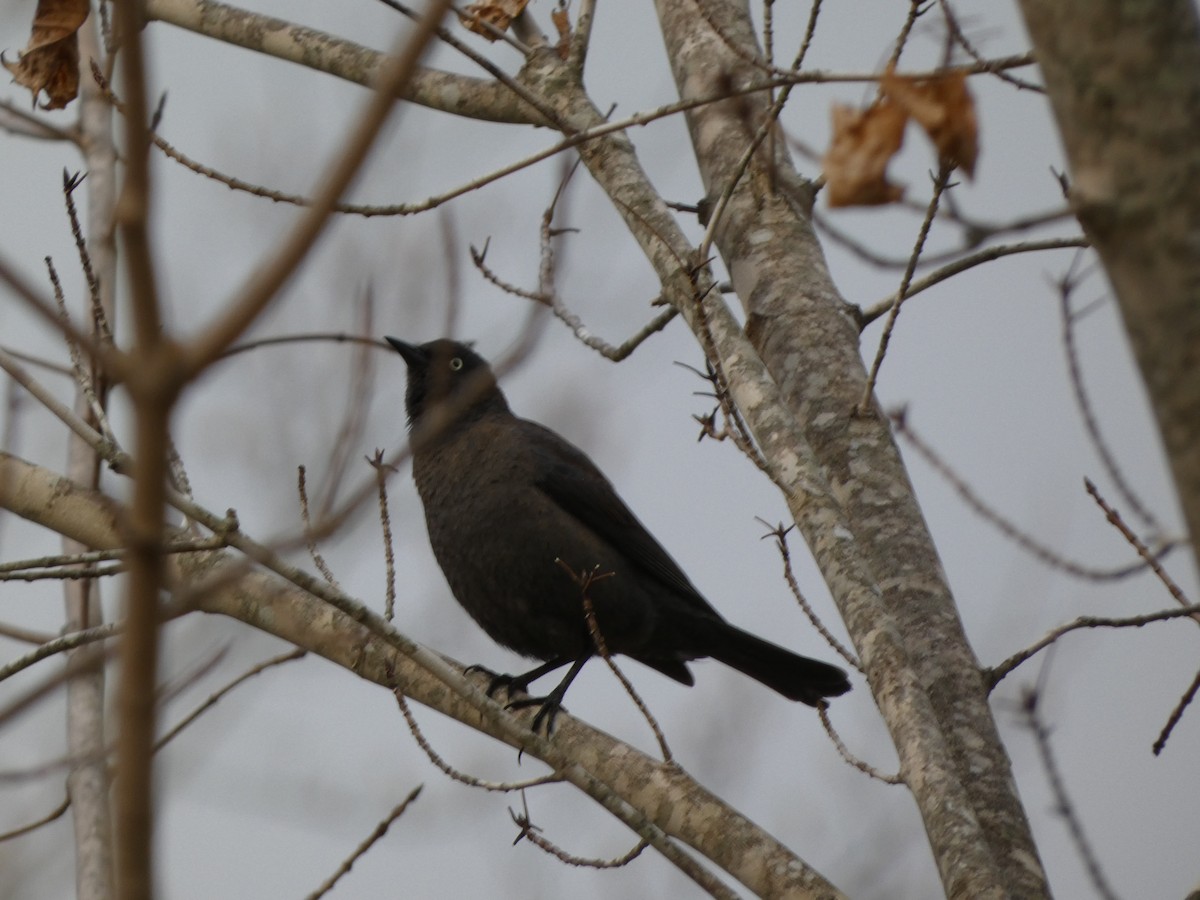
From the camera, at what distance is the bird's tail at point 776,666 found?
5.21 meters

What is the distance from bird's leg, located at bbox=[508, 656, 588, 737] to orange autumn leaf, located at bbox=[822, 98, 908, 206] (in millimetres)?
2354

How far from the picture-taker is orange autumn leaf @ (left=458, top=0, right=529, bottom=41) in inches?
165

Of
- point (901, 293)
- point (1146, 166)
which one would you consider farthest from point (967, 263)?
point (1146, 166)

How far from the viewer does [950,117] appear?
1932mm

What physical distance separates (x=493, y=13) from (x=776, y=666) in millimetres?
2604

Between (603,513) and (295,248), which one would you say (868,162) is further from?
(603,513)

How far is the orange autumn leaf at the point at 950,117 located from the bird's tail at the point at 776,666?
3452 mm

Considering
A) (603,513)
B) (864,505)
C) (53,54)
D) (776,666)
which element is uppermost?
(53,54)

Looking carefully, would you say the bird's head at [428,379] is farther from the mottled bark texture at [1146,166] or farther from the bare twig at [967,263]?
the mottled bark texture at [1146,166]

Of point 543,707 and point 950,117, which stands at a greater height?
point 543,707

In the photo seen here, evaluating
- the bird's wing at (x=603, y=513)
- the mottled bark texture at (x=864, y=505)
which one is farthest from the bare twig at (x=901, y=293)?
the bird's wing at (x=603, y=513)

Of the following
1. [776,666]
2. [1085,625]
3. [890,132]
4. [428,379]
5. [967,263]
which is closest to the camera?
[890,132]

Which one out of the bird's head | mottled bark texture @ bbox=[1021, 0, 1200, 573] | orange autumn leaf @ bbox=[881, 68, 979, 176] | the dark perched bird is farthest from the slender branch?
the bird's head

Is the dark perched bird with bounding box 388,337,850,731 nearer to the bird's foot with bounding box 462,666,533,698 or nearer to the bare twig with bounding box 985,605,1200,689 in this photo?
the bird's foot with bounding box 462,666,533,698
